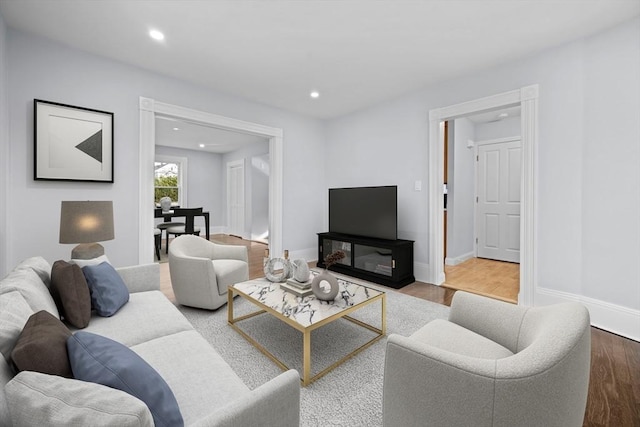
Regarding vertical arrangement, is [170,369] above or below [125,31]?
below

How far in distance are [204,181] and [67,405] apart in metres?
8.14

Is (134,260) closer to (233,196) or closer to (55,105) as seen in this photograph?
(55,105)

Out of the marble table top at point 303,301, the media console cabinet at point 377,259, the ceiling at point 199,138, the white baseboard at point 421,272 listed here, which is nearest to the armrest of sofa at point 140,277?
the marble table top at point 303,301

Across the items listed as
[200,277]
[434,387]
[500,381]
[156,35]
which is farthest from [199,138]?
[500,381]

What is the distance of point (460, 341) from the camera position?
1430 millimetres

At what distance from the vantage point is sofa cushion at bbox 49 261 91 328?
5.23 ft

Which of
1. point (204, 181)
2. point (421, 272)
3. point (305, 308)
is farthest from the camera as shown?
point (204, 181)

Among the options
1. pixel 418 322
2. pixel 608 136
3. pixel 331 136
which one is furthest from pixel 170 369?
pixel 331 136

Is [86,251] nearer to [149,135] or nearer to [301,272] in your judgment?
[149,135]

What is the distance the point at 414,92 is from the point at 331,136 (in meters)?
1.65

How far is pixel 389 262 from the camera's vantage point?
371 cm

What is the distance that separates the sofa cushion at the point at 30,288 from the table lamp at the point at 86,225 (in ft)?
2.30

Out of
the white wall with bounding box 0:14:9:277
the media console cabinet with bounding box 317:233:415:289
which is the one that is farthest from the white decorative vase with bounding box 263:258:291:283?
the white wall with bounding box 0:14:9:277

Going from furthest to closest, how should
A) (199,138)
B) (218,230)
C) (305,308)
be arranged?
(218,230) → (199,138) → (305,308)
